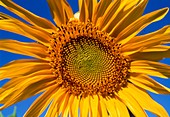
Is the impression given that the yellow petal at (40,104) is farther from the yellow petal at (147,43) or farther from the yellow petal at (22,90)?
the yellow petal at (147,43)

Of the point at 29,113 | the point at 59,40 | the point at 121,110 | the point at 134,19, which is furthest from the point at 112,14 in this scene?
the point at 29,113

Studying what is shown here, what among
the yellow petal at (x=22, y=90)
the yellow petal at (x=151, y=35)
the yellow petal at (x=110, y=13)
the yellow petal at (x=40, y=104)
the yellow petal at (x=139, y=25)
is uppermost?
the yellow petal at (x=110, y=13)

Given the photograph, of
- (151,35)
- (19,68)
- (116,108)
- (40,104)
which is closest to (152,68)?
(151,35)

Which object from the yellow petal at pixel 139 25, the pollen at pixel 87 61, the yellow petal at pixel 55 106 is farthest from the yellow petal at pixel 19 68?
the yellow petal at pixel 139 25

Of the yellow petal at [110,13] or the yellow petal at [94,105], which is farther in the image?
the yellow petal at [94,105]

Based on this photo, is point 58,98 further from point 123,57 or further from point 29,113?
point 123,57

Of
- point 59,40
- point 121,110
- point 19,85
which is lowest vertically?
point 121,110
